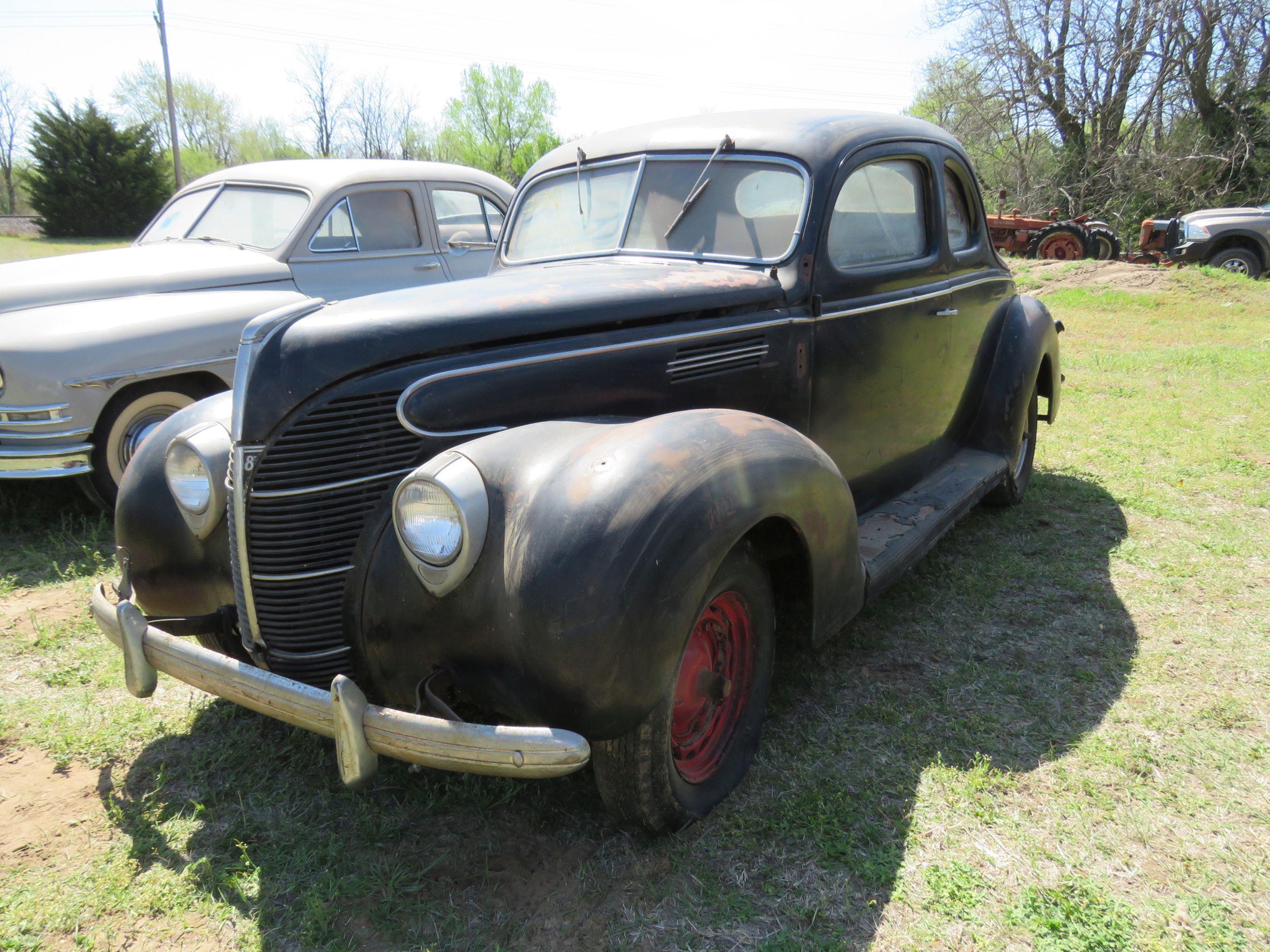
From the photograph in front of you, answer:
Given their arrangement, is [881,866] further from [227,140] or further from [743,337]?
[227,140]

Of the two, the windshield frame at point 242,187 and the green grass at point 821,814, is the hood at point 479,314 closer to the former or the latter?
the green grass at point 821,814

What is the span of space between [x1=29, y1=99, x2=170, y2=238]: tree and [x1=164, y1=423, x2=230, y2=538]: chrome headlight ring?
3250cm

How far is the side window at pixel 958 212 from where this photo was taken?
13.2 feet

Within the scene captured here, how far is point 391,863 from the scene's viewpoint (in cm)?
229

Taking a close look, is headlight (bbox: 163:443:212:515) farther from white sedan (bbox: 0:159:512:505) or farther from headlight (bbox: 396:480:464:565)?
white sedan (bbox: 0:159:512:505)

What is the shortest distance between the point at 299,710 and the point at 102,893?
2.62ft

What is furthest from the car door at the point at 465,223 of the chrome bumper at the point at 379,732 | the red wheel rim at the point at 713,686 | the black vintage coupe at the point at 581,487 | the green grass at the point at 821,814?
the chrome bumper at the point at 379,732

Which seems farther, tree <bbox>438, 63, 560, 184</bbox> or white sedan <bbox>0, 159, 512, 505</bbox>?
tree <bbox>438, 63, 560, 184</bbox>

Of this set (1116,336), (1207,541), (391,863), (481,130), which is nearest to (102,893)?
(391,863)

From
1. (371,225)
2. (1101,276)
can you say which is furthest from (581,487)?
(1101,276)

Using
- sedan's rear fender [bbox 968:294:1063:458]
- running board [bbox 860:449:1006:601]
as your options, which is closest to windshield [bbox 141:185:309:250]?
running board [bbox 860:449:1006:601]

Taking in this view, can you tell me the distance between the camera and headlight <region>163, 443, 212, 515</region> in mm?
2453

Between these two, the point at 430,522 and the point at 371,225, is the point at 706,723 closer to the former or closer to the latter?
the point at 430,522

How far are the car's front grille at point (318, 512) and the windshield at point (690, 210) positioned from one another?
4.63 feet
